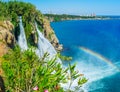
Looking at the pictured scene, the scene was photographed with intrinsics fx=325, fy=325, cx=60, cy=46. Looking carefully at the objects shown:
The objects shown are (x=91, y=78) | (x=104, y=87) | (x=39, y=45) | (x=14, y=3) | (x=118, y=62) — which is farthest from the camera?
(x=118, y=62)

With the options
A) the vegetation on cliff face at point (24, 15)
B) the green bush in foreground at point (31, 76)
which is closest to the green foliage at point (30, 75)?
the green bush in foreground at point (31, 76)

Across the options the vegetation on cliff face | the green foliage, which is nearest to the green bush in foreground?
the green foliage

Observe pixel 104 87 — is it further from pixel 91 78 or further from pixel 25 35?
pixel 25 35

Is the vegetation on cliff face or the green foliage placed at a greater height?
the green foliage

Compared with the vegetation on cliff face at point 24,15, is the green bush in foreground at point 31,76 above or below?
above

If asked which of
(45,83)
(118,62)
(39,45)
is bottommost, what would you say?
(118,62)

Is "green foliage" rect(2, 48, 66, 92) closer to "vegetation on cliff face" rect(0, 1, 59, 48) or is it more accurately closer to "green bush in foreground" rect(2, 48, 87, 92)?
"green bush in foreground" rect(2, 48, 87, 92)

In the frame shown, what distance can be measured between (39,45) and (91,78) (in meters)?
10.1

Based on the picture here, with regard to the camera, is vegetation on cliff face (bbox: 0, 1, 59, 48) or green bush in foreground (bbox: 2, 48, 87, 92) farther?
vegetation on cliff face (bbox: 0, 1, 59, 48)

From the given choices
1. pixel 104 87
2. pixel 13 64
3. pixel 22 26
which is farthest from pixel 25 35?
pixel 13 64

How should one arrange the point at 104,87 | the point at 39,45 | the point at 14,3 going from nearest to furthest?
the point at 104,87 → the point at 39,45 → the point at 14,3

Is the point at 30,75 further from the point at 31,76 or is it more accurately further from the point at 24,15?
the point at 24,15

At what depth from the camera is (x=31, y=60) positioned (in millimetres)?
11258

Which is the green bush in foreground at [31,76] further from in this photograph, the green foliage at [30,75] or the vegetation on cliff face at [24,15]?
the vegetation on cliff face at [24,15]
